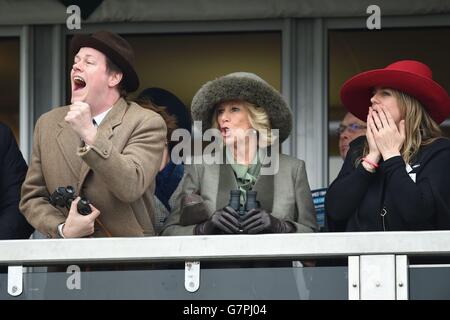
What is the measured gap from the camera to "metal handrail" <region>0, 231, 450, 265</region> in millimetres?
6621

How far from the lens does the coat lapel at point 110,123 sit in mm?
7650

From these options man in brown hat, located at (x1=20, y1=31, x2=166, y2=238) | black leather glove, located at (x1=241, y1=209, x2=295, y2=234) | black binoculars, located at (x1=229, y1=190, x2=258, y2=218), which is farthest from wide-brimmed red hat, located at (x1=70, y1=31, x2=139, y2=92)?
black leather glove, located at (x1=241, y1=209, x2=295, y2=234)

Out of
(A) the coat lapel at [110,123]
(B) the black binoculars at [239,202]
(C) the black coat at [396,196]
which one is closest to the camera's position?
(C) the black coat at [396,196]

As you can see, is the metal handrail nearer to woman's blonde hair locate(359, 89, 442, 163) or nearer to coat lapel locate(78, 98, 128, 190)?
coat lapel locate(78, 98, 128, 190)

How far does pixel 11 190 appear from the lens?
7.98 meters

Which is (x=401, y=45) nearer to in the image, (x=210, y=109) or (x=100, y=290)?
(x=210, y=109)

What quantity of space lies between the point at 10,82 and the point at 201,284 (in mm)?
3854

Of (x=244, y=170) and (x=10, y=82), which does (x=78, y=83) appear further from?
(x=10, y=82)

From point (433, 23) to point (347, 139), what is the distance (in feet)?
4.11

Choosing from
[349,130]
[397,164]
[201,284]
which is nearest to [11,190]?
[201,284]

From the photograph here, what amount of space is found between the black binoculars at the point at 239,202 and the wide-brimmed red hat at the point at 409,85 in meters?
0.81

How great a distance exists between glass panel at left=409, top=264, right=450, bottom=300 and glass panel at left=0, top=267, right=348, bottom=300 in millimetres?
286

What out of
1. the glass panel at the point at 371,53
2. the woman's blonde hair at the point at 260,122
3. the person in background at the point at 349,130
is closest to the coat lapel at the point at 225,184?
the woman's blonde hair at the point at 260,122

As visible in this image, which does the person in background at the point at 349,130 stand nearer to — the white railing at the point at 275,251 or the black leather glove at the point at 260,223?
the black leather glove at the point at 260,223
